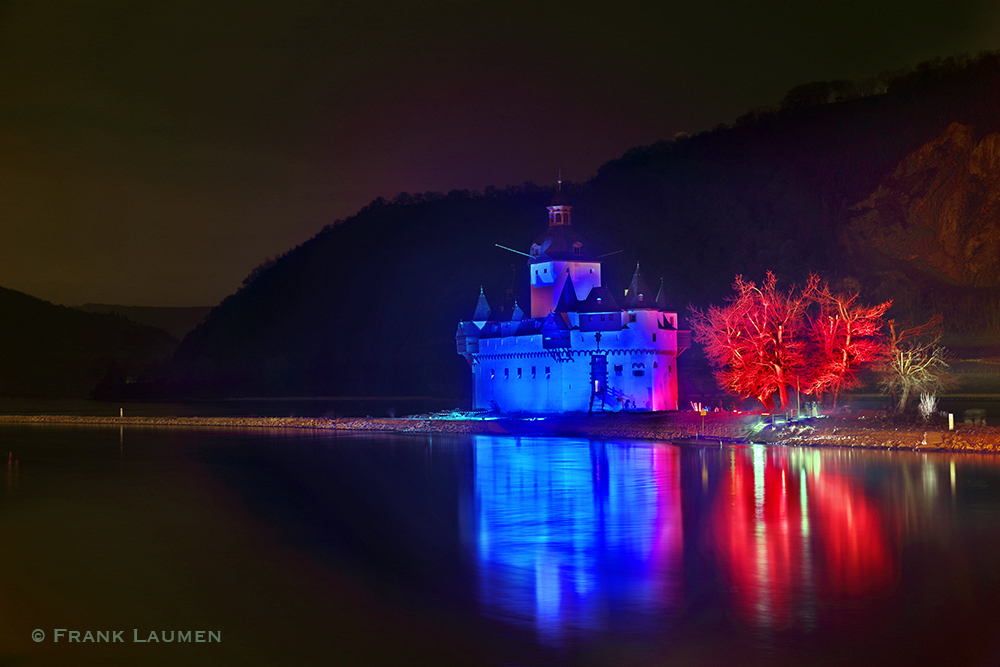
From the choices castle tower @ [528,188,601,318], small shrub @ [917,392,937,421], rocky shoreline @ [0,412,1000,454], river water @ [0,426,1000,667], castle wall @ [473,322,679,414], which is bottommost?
river water @ [0,426,1000,667]

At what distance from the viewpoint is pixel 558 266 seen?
216 ft

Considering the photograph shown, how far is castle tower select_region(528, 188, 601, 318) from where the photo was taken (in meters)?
65.6

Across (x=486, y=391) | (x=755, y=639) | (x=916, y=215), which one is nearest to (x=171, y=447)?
(x=486, y=391)

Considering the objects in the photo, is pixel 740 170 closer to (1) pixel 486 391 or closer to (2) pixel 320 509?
(1) pixel 486 391

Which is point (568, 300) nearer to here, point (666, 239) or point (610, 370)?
point (610, 370)

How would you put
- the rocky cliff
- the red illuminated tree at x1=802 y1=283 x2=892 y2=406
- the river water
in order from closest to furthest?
the river water, the red illuminated tree at x1=802 y1=283 x2=892 y2=406, the rocky cliff

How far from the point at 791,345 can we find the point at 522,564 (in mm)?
31603

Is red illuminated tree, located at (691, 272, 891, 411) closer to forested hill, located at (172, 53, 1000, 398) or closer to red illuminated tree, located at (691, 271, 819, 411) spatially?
red illuminated tree, located at (691, 271, 819, 411)

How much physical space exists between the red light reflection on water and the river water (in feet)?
0.29

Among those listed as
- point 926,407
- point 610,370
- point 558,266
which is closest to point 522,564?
point 926,407

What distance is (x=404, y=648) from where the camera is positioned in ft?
48.6

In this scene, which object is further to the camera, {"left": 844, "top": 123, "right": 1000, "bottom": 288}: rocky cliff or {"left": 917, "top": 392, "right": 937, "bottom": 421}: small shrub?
{"left": 844, "top": 123, "right": 1000, "bottom": 288}: rocky cliff

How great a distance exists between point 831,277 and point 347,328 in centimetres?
6758

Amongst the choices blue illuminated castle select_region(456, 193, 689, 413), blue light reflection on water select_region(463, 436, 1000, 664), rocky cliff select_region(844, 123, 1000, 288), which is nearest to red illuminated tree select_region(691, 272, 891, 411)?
blue illuminated castle select_region(456, 193, 689, 413)
